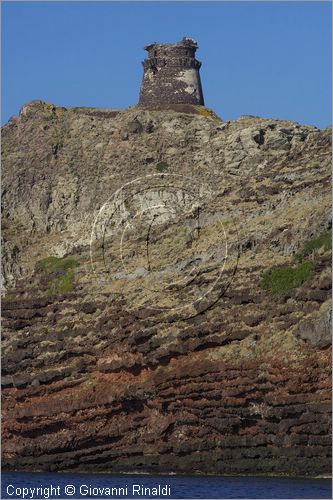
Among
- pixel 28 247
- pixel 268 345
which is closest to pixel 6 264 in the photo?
pixel 28 247

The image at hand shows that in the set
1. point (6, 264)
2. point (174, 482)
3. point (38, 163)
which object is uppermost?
point (38, 163)

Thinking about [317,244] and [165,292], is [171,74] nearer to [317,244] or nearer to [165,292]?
[165,292]

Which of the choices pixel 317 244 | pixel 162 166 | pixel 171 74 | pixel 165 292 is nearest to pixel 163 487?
pixel 317 244

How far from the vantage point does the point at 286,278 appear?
87625mm

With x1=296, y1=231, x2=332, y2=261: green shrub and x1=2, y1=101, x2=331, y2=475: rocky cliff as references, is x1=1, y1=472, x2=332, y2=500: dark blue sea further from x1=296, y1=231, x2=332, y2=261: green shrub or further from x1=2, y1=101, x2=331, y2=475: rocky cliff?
x1=296, y1=231, x2=332, y2=261: green shrub

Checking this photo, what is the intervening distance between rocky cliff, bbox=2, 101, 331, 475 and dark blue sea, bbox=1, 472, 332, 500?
220cm

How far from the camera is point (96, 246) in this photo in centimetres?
10400

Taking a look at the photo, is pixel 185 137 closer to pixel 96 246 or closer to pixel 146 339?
pixel 96 246

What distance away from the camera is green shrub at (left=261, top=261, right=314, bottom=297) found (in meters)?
87.0

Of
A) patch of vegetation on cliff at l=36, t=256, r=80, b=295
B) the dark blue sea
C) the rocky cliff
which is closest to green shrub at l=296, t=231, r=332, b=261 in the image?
the rocky cliff

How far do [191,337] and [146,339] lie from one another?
108 inches

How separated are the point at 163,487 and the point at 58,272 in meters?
27.5

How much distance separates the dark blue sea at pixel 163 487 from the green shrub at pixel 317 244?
12895 millimetres

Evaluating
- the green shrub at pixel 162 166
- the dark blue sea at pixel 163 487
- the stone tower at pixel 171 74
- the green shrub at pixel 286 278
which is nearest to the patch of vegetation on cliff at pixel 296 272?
the green shrub at pixel 286 278
